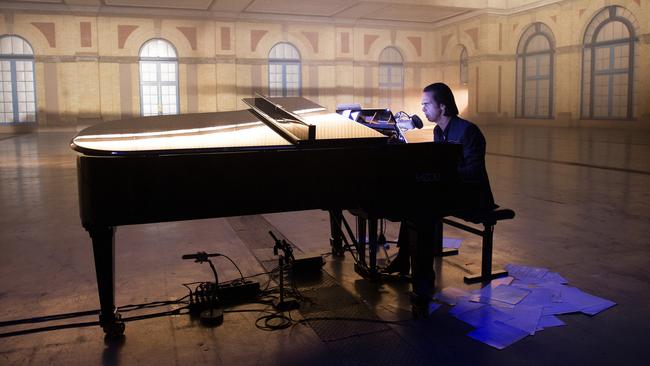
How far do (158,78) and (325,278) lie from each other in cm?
1815

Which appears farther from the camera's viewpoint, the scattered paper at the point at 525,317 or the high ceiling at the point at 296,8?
the high ceiling at the point at 296,8

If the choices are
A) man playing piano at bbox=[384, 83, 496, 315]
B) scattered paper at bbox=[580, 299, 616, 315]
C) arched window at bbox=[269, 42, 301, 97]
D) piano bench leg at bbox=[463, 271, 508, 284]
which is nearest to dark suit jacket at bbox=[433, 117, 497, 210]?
man playing piano at bbox=[384, 83, 496, 315]

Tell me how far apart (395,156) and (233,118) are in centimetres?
132

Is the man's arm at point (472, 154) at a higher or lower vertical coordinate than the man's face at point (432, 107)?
lower

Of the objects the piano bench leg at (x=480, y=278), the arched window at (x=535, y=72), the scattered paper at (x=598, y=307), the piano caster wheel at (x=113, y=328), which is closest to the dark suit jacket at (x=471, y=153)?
the piano bench leg at (x=480, y=278)

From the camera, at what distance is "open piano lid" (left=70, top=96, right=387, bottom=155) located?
2363 mm

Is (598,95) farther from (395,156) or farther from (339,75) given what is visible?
(395,156)

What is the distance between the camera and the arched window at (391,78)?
23.2 m

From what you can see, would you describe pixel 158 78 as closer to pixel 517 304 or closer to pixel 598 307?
pixel 517 304

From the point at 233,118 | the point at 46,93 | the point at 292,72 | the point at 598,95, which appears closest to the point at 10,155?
the point at 46,93

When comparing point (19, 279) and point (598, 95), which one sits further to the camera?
point (598, 95)

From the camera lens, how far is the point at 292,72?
70.8 ft

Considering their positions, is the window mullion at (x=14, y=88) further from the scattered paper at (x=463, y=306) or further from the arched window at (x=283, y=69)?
the scattered paper at (x=463, y=306)

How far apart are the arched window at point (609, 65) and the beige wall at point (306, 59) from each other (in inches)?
10.3
